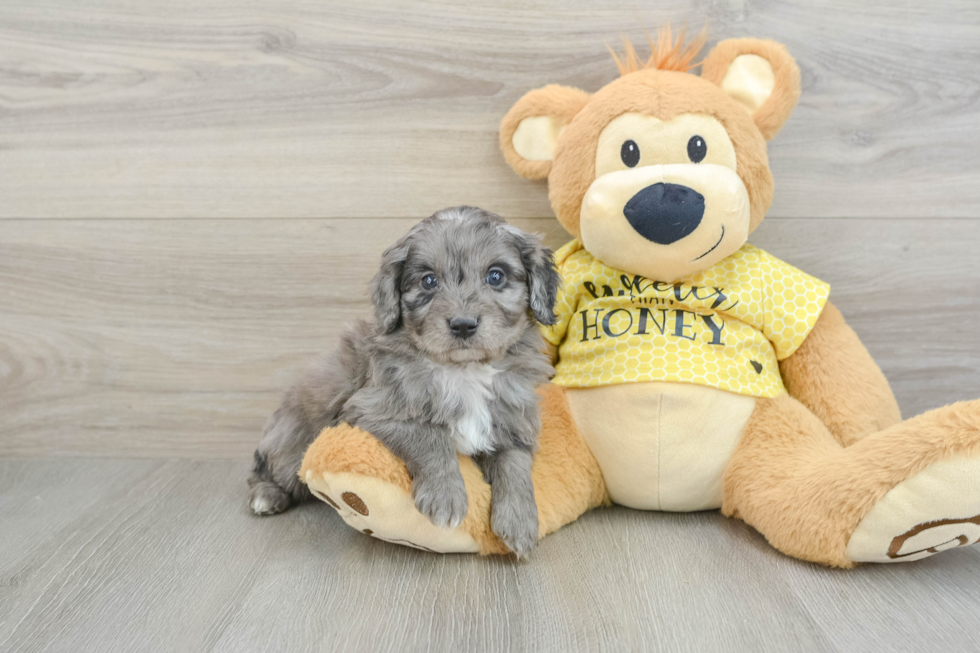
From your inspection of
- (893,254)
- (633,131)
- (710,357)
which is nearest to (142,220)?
(633,131)

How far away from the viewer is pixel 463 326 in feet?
4.89

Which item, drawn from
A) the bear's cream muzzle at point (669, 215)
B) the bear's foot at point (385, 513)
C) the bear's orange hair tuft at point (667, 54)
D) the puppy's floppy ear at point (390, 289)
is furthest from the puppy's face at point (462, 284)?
the bear's orange hair tuft at point (667, 54)

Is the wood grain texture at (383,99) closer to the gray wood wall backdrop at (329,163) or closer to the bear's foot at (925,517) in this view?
the gray wood wall backdrop at (329,163)

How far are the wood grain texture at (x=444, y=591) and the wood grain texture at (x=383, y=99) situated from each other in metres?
1.00

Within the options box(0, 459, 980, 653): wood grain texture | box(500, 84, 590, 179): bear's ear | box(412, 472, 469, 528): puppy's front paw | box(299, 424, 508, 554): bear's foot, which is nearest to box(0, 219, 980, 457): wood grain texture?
box(500, 84, 590, 179): bear's ear

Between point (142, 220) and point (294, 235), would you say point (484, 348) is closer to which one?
point (294, 235)

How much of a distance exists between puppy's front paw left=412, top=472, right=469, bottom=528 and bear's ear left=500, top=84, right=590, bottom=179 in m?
0.92

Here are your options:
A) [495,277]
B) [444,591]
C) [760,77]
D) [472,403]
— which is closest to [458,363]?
[472,403]

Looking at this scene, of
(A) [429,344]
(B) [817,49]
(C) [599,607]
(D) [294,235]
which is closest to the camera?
(C) [599,607]

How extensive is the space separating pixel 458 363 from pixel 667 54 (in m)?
1.03

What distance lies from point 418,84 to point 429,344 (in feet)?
3.24

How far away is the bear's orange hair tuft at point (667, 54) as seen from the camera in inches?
74.6

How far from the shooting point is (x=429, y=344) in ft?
5.06

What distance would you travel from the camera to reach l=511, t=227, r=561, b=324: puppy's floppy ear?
1.69 m
